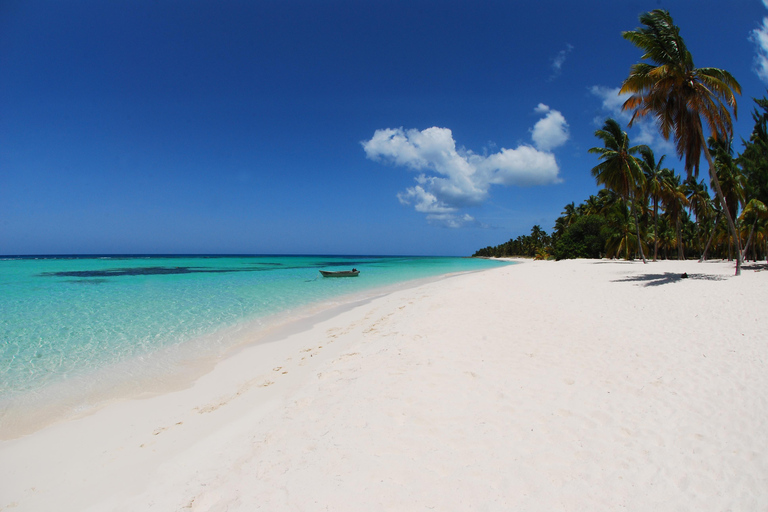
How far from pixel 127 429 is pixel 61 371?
149 inches

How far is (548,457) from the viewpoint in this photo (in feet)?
9.80

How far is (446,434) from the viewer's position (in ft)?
10.9

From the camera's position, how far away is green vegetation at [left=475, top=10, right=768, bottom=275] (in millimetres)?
13391

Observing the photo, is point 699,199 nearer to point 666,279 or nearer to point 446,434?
point 666,279

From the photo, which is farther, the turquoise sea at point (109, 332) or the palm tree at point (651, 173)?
the palm tree at point (651, 173)

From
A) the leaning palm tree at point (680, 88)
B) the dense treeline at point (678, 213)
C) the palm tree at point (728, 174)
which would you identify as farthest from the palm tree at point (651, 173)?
the leaning palm tree at point (680, 88)

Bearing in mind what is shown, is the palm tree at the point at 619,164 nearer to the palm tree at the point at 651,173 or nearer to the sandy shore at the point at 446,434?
the palm tree at the point at 651,173

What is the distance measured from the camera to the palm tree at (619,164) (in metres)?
26.3

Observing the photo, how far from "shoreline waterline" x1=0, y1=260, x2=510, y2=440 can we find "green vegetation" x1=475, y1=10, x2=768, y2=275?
59.1ft

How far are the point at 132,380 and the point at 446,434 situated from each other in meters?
6.24

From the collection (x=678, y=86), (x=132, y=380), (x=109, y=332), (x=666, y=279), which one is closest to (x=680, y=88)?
(x=678, y=86)

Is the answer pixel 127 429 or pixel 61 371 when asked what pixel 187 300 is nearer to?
pixel 61 371

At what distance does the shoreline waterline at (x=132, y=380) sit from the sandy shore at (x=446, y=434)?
1.51 ft

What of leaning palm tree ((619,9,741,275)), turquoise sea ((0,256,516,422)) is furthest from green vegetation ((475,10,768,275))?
turquoise sea ((0,256,516,422))
